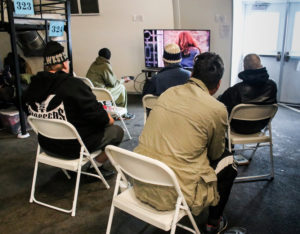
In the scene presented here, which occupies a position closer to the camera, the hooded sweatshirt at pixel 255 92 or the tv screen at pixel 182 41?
the hooded sweatshirt at pixel 255 92

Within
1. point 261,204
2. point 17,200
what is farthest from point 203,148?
point 17,200

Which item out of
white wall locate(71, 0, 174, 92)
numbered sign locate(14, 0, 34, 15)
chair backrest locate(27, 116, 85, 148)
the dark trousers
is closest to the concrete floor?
the dark trousers

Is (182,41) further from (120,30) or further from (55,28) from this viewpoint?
(55,28)

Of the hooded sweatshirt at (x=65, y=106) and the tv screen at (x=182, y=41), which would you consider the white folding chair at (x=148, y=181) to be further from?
the tv screen at (x=182, y=41)

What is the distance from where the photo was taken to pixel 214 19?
4.61 meters

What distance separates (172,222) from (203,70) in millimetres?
794

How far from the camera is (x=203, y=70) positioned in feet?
5.10

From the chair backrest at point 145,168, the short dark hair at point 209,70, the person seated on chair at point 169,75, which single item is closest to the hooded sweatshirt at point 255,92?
the person seated on chair at point 169,75

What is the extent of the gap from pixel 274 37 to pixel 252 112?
287 cm

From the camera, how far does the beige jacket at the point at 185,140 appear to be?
1.38 metres

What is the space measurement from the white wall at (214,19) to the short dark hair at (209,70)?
3281 millimetres

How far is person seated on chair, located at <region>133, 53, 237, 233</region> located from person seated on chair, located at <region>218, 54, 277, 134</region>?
0.91 metres

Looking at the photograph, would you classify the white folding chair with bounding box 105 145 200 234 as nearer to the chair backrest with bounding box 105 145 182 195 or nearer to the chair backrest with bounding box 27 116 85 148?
the chair backrest with bounding box 105 145 182 195

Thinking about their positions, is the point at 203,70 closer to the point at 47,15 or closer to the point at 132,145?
the point at 132,145
